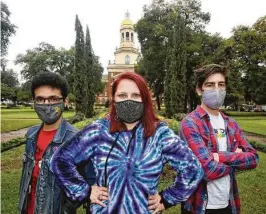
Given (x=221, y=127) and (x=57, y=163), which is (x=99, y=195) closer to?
(x=57, y=163)

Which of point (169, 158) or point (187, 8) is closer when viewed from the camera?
point (169, 158)

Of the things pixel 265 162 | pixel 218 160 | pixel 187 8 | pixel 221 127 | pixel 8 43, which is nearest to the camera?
pixel 218 160

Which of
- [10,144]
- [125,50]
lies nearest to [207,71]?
[10,144]

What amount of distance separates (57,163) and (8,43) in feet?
86.9

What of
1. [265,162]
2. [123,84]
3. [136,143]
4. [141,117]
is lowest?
[265,162]

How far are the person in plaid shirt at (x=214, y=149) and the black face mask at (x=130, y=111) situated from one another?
2.25 ft

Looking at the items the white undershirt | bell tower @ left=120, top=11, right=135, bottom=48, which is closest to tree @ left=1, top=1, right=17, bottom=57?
the white undershirt

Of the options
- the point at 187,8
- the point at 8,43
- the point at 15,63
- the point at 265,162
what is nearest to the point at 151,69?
the point at 187,8

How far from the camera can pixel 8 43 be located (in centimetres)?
2592

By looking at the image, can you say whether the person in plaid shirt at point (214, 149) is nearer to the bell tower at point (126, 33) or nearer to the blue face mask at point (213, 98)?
the blue face mask at point (213, 98)

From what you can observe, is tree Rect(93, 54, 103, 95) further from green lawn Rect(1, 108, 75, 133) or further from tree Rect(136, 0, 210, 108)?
green lawn Rect(1, 108, 75, 133)

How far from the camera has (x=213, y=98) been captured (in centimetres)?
279

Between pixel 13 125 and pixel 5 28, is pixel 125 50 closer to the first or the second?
pixel 5 28

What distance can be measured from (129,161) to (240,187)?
567 cm
